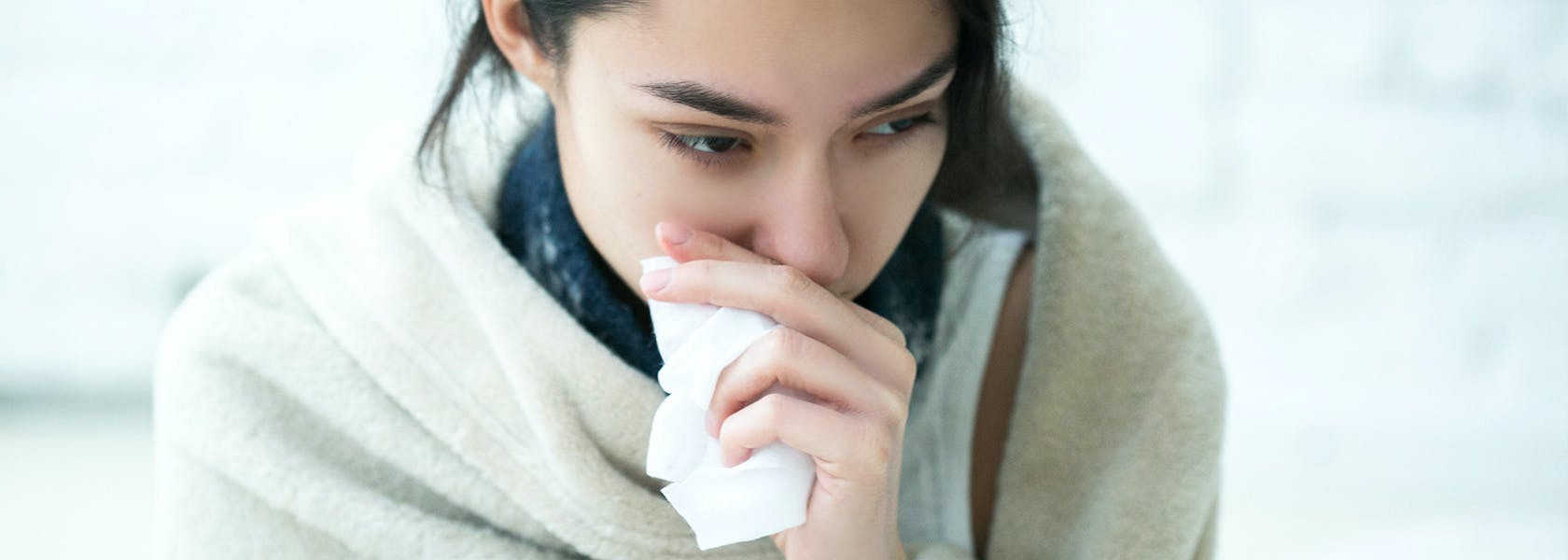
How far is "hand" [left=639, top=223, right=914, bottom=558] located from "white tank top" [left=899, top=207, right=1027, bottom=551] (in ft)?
0.89

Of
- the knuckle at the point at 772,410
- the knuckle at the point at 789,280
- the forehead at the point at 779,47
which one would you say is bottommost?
the knuckle at the point at 772,410

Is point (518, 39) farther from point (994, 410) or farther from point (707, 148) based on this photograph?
point (994, 410)

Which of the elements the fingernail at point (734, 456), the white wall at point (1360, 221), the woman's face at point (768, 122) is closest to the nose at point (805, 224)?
the woman's face at point (768, 122)

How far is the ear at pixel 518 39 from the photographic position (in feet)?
2.75

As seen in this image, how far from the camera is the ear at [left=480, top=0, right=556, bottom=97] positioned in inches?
33.0

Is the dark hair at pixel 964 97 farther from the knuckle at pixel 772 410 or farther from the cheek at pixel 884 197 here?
the knuckle at pixel 772 410

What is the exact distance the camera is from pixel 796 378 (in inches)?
29.0

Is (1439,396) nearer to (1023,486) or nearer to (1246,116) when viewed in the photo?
(1246,116)

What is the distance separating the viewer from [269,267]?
36.7 inches

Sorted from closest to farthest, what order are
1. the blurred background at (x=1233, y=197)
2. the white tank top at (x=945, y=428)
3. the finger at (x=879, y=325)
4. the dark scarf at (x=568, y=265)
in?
1. the finger at (x=879, y=325)
2. the dark scarf at (x=568, y=265)
3. the white tank top at (x=945, y=428)
4. the blurred background at (x=1233, y=197)

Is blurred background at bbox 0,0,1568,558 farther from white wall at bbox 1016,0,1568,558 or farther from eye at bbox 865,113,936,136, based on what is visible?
eye at bbox 865,113,936,136

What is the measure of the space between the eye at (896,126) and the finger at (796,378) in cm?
14

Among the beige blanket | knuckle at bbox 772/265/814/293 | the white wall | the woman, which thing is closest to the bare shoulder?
the woman

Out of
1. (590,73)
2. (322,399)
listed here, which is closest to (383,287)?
(322,399)
